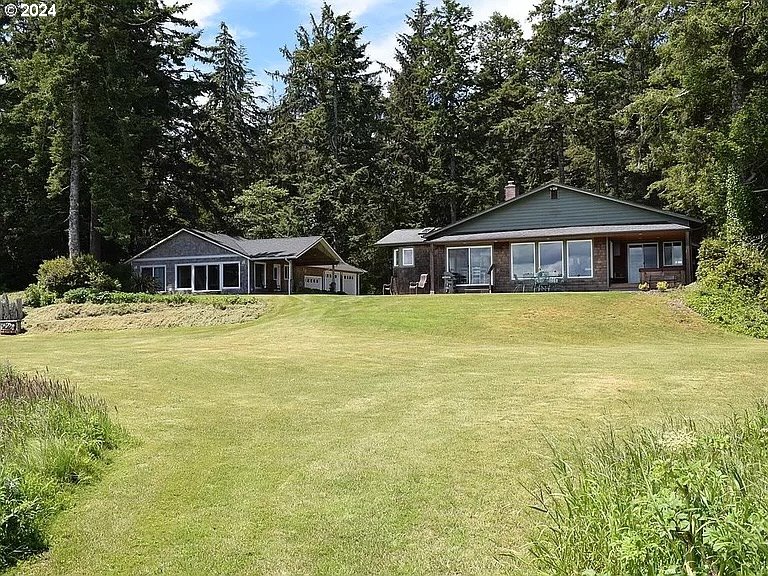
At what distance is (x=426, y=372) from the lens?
36.1ft

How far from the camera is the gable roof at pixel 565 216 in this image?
85.8 feet

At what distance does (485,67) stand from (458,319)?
30.2 m

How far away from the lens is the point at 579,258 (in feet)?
87.0

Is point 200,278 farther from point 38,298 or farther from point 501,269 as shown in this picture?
point 501,269

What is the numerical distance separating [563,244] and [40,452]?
23660mm

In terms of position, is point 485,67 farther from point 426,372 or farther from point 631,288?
point 426,372

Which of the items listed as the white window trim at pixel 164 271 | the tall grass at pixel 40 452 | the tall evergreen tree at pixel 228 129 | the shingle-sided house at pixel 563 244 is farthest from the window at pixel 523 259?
the tall evergreen tree at pixel 228 129

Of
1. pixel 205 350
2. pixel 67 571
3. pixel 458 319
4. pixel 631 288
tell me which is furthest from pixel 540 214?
pixel 67 571

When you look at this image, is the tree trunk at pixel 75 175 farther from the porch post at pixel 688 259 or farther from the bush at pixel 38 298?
the porch post at pixel 688 259

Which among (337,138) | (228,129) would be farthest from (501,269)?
(228,129)

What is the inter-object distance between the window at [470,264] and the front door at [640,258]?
5677mm

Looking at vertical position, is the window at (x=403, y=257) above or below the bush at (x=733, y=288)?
above

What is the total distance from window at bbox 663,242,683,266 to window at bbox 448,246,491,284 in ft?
22.9

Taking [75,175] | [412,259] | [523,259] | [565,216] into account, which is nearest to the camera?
[523,259]
